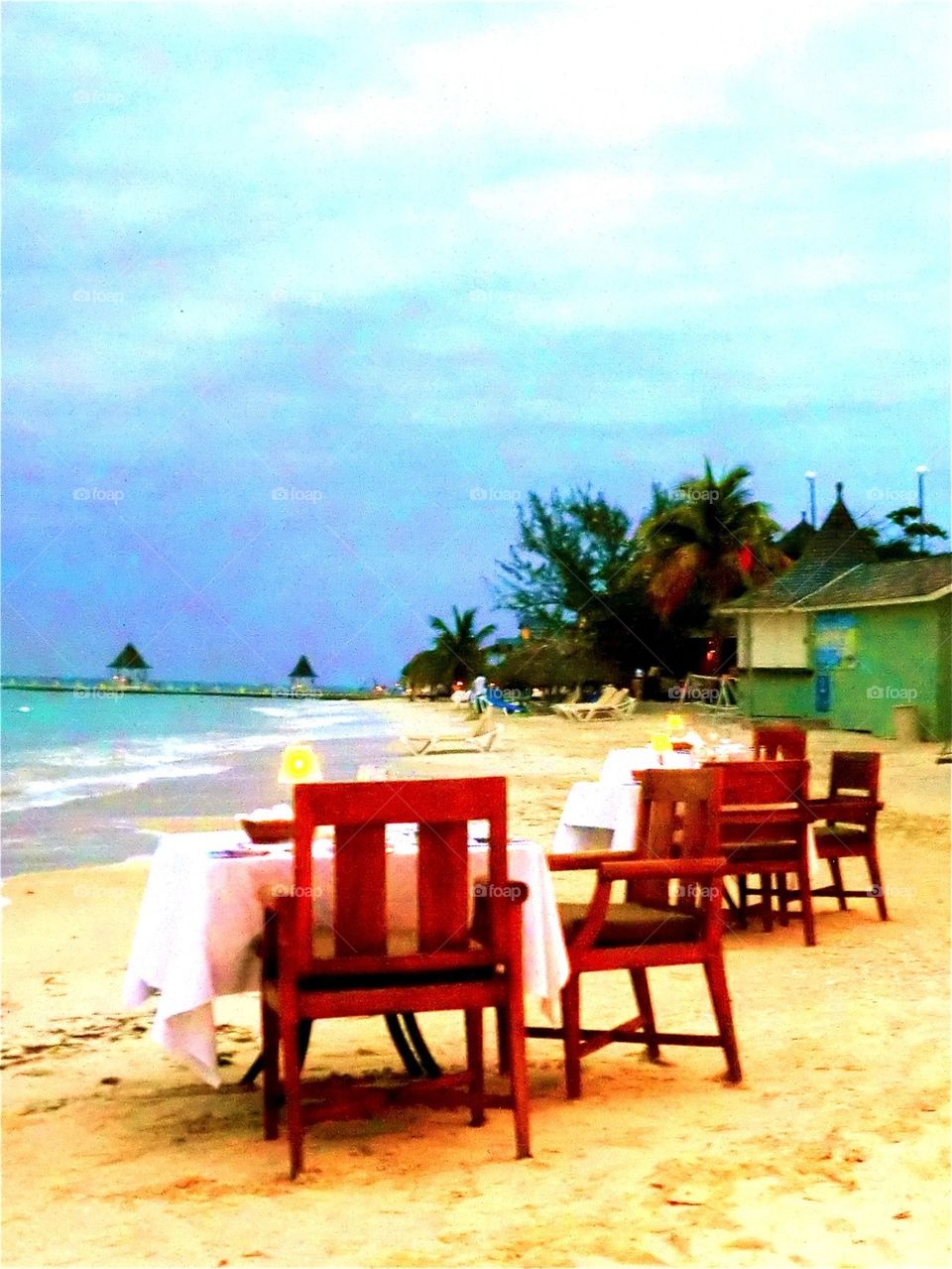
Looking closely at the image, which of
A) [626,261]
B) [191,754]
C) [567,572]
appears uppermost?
[626,261]

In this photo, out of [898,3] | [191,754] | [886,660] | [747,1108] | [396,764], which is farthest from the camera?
[191,754]

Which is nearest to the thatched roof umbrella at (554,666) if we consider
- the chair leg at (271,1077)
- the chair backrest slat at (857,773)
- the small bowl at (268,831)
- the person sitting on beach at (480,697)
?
the person sitting on beach at (480,697)

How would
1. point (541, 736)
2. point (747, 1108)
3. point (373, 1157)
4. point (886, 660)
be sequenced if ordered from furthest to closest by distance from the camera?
point (541, 736) < point (886, 660) < point (747, 1108) < point (373, 1157)

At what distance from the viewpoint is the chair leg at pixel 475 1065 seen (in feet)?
14.7

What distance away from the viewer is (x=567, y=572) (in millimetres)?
48438

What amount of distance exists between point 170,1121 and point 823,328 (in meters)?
33.5

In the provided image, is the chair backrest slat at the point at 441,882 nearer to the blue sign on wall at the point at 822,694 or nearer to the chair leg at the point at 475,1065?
the chair leg at the point at 475,1065

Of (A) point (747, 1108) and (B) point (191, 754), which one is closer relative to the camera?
(A) point (747, 1108)

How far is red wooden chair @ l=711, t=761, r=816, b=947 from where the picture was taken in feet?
25.3

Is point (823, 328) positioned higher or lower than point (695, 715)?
higher

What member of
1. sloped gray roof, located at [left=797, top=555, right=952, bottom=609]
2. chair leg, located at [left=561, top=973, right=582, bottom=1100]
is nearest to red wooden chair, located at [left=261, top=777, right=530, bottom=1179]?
chair leg, located at [left=561, top=973, right=582, bottom=1100]

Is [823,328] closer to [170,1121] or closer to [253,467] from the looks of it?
[253,467]

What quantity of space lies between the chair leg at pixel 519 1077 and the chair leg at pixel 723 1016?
2.99 ft

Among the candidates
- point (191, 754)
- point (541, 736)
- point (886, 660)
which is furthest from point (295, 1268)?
point (191, 754)
